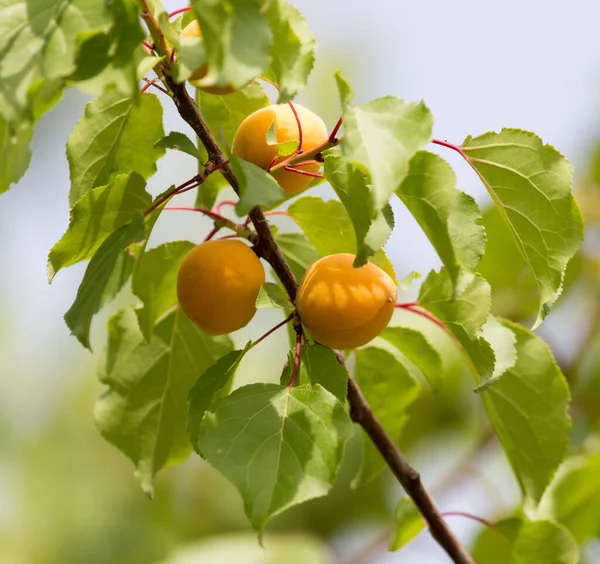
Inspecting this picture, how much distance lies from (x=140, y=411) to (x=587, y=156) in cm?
148

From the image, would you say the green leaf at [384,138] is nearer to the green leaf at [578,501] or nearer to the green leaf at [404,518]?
the green leaf at [404,518]

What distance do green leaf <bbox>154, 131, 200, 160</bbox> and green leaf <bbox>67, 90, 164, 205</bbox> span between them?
0.31ft

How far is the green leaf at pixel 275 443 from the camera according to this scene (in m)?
0.50

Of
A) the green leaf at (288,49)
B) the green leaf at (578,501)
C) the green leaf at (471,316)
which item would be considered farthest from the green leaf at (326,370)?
the green leaf at (578,501)

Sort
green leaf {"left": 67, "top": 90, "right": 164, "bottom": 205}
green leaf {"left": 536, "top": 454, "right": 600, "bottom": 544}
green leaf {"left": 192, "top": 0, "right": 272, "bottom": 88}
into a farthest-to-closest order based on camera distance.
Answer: green leaf {"left": 536, "top": 454, "right": 600, "bottom": 544}, green leaf {"left": 67, "top": 90, "right": 164, "bottom": 205}, green leaf {"left": 192, "top": 0, "right": 272, "bottom": 88}

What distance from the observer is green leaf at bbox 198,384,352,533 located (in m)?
A: 0.50

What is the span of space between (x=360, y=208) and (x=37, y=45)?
241mm

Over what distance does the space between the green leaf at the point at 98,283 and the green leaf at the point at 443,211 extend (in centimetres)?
21

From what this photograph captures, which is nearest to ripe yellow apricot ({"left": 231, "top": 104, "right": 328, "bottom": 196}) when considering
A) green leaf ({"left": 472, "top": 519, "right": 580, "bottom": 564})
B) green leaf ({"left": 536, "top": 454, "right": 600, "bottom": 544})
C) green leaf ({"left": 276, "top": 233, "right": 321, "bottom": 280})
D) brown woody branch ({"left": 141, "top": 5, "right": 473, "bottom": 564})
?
brown woody branch ({"left": 141, "top": 5, "right": 473, "bottom": 564})

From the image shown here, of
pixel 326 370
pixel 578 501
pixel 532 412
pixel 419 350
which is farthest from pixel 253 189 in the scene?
pixel 578 501

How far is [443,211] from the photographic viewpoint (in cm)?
52

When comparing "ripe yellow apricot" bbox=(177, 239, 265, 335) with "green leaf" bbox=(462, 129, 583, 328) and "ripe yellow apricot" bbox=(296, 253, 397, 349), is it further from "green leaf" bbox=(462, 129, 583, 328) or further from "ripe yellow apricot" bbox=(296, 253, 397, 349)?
"green leaf" bbox=(462, 129, 583, 328)

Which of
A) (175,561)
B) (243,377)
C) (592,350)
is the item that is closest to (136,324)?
(175,561)

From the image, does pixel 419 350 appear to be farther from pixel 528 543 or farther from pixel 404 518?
pixel 528 543
